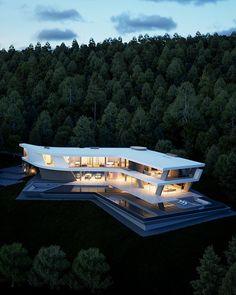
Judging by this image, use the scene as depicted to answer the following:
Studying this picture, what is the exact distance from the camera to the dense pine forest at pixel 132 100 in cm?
6194

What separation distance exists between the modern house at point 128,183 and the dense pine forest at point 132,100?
21.4 feet

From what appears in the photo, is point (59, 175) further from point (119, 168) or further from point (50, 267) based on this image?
point (50, 267)

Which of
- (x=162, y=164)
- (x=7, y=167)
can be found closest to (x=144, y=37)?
(x=7, y=167)

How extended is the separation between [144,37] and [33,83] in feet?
170

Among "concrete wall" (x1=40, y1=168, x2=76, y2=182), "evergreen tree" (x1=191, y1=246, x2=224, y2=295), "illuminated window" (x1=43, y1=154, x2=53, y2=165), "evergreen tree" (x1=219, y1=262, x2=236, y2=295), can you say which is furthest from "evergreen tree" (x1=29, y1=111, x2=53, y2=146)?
"evergreen tree" (x1=219, y1=262, x2=236, y2=295)

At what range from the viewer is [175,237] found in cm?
3497

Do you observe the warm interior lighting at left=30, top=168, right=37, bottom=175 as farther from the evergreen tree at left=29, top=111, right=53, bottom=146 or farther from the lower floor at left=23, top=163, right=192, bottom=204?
the evergreen tree at left=29, top=111, right=53, bottom=146

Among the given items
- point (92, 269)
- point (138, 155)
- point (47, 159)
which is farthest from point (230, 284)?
point (47, 159)

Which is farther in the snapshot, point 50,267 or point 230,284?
point 50,267

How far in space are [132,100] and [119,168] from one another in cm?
3452

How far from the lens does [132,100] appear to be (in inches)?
3088

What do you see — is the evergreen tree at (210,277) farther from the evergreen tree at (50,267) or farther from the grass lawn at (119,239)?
the evergreen tree at (50,267)

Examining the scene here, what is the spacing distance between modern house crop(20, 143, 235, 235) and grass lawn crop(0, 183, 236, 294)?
1511 millimetres

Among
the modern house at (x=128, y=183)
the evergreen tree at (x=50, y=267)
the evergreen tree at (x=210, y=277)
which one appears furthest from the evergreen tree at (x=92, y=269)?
the evergreen tree at (x=210, y=277)
